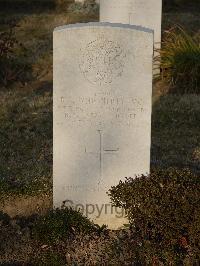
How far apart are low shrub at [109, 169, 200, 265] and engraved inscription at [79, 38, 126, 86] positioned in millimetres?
963

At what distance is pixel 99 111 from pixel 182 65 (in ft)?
18.7

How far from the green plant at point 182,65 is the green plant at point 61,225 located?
5626mm

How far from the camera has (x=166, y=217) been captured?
526cm

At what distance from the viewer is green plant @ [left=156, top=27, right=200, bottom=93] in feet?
36.7

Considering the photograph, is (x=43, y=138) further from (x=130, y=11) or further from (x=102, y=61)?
(x=130, y=11)

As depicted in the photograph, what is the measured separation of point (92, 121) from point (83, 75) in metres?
0.42

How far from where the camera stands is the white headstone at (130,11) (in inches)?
457

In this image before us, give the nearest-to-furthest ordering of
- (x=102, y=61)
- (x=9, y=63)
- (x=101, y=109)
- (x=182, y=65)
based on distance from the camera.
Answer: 1. (x=102, y=61)
2. (x=101, y=109)
3. (x=182, y=65)
4. (x=9, y=63)

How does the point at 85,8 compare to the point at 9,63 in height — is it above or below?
above

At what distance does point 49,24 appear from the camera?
52.7 feet

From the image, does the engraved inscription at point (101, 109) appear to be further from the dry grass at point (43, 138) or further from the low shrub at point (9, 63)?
the low shrub at point (9, 63)

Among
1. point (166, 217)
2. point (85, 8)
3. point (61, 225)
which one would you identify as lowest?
point (61, 225)

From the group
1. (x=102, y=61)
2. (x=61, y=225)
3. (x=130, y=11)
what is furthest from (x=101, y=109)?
(x=130, y=11)

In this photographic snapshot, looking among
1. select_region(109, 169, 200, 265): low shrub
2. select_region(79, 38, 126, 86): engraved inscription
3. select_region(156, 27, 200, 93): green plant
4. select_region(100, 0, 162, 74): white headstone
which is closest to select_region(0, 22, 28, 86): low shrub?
select_region(100, 0, 162, 74): white headstone
